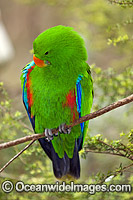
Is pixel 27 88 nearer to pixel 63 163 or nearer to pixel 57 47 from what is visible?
pixel 57 47

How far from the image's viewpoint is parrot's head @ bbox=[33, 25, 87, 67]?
1.11 metres

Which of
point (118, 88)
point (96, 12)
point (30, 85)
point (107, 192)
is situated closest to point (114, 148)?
point (107, 192)

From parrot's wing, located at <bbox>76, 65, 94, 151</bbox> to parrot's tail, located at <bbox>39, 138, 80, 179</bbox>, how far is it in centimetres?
8

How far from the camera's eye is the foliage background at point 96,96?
5.11 ft

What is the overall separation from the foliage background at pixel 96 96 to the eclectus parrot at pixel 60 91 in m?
0.12

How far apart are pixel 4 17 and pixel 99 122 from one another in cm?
328

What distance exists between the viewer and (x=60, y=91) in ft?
4.15

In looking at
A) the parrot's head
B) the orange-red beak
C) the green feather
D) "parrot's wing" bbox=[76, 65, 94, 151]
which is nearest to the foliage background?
"parrot's wing" bbox=[76, 65, 94, 151]

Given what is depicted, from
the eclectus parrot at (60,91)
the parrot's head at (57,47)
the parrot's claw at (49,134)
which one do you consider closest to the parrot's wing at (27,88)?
the eclectus parrot at (60,91)

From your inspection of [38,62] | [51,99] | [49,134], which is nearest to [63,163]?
[49,134]

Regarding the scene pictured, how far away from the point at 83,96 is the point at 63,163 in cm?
38

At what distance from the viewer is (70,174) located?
142 cm

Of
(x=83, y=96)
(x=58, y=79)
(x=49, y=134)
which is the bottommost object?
(x=49, y=134)

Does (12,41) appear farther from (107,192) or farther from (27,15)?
(107,192)
